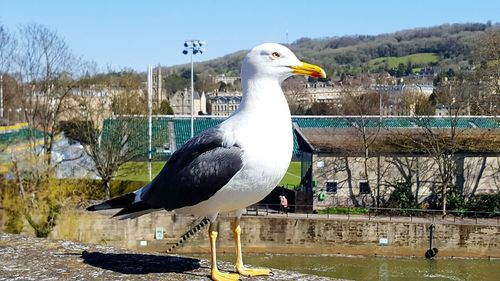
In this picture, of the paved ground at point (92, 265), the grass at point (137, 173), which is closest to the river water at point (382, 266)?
the grass at point (137, 173)

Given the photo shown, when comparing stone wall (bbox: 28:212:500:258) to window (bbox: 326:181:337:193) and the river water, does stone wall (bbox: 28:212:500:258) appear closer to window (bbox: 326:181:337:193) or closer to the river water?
the river water

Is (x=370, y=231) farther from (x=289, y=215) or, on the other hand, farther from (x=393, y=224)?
(x=289, y=215)

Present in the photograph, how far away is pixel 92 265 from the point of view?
668cm

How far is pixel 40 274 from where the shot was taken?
6.30m

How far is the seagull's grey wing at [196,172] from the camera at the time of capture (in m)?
5.81

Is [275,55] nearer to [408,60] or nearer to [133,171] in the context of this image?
[133,171]

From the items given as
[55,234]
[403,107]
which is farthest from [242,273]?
[403,107]

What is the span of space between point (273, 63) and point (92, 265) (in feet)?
8.74

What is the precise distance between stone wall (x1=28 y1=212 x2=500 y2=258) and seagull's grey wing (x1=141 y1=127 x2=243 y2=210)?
817 inches

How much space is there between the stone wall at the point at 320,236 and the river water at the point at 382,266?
15.9 inches

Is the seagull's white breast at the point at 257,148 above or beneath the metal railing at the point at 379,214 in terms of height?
above

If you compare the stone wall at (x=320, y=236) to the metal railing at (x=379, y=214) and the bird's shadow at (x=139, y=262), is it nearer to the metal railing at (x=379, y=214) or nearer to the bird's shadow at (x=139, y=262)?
the metal railing at (x=379, y=214)

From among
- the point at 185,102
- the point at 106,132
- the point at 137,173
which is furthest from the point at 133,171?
the point at 185,102

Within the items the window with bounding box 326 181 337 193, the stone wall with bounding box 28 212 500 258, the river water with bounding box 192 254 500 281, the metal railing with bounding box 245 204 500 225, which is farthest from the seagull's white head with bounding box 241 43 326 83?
the window with bounding box 326 181 337 193
